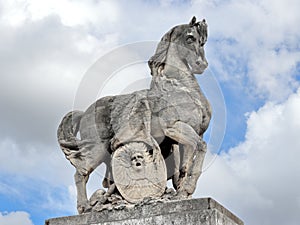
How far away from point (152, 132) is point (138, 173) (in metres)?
1.04

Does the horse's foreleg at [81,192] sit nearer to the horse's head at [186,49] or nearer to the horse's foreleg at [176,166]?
the horse's foreleg at [176,166]

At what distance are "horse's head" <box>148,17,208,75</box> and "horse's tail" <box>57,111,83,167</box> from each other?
2.10 metres

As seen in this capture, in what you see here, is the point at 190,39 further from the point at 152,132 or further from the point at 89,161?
the point at 89,161

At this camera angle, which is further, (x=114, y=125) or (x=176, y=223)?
(x=114, y=125)

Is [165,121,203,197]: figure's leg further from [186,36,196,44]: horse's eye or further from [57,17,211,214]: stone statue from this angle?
[186,36,196,44]: horse's eye

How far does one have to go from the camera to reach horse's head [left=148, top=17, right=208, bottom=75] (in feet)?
47.9

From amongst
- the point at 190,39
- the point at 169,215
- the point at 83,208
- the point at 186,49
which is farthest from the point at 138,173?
the point at 190,39

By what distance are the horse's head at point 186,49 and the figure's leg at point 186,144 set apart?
1556 millimetres

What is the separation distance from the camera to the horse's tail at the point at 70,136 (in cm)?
1472

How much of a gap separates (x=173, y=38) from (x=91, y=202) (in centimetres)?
412

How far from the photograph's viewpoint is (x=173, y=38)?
14852 mm

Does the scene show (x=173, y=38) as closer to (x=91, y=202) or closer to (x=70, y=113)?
(x=70, y=113)

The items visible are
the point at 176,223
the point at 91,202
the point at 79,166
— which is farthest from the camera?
the point at 79,166

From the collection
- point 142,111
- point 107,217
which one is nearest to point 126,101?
point 142,111
